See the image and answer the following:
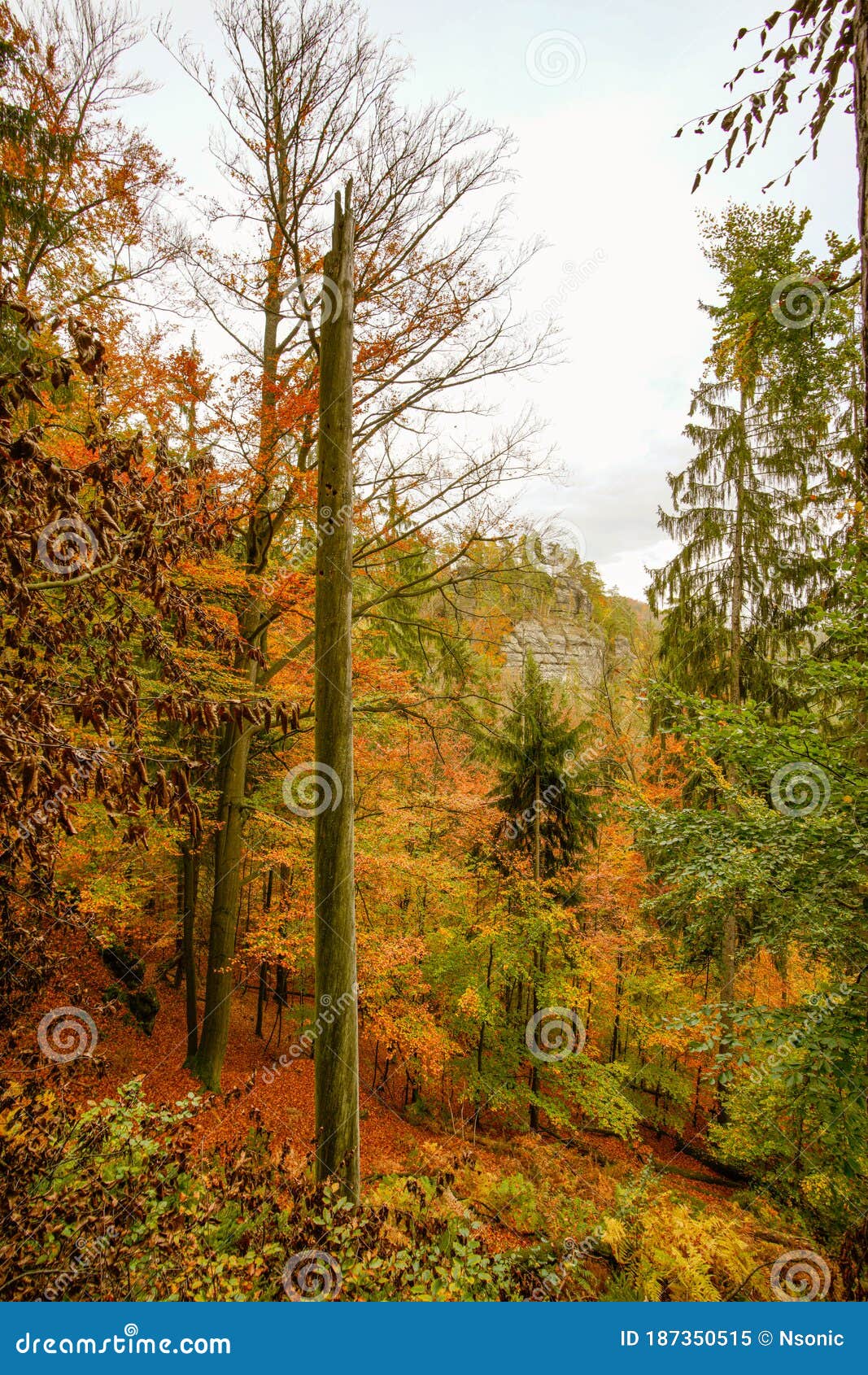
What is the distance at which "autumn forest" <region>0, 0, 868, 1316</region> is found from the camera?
266 cm

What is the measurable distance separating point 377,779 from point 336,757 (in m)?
6.82

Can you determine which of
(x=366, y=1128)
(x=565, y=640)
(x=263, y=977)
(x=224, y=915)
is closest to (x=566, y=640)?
(x=565, y=640)

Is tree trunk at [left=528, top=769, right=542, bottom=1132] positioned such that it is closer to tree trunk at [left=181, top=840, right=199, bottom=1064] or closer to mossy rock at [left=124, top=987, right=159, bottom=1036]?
tree trunk at [left=181, top=840, right=199, bottom=1064]

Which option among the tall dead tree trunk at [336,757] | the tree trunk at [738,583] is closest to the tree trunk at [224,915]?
the tall dead tree trunk at [336,757]

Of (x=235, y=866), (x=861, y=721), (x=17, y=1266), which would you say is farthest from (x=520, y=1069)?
(x=17, y=1266)

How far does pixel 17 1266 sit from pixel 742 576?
11.7m

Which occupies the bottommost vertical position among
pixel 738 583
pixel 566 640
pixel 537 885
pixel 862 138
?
pixel 537 885

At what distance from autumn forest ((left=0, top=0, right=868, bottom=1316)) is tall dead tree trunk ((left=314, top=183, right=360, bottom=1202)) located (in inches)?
1.0

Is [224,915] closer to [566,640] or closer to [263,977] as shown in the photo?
[263,977]

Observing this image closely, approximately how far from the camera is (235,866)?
25.2ft

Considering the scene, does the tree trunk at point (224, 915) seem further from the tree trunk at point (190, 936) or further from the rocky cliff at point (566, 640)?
the rocky cliff at point (566, 640)

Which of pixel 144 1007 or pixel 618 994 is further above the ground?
pixel 144 1007

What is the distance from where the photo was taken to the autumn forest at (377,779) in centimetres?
266

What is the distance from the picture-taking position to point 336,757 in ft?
11.0
